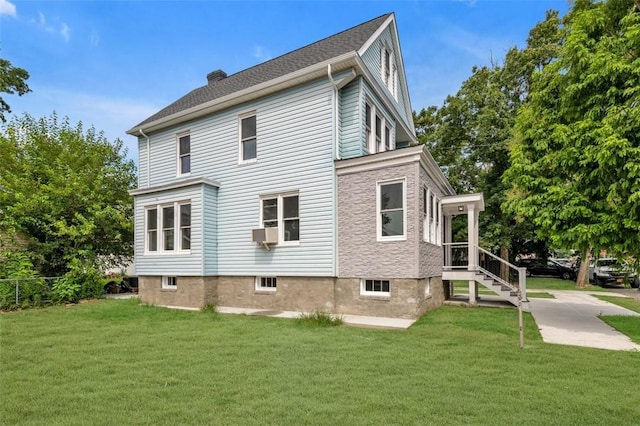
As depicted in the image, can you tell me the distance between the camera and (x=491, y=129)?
23.0m

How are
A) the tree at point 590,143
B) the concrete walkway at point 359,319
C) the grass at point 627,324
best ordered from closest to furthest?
1. the tree at point 590,143
2. the grass at point 627,324
3. the concrete walkway at point 359,319

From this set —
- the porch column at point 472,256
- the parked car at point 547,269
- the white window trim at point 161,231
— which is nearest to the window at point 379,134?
the porch column at point 472,256

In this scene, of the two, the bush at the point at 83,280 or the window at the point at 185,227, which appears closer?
the window at the point at 185,227

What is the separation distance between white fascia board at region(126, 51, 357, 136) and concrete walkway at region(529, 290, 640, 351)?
8.70 m

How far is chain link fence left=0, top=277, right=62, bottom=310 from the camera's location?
→ 11.9m

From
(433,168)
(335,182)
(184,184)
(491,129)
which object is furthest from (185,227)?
(491,129)

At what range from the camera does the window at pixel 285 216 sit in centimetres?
1131

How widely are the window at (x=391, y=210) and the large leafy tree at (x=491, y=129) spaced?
1523cm

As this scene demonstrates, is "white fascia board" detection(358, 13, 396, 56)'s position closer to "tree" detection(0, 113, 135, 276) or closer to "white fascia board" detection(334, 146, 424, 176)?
"white fascia board" detection(334, 146, 424, 176)

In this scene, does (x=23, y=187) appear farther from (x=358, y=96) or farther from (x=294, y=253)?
(x=358, y=96)

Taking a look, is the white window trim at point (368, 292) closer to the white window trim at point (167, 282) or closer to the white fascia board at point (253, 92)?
the white fascia board at point (253, 92)

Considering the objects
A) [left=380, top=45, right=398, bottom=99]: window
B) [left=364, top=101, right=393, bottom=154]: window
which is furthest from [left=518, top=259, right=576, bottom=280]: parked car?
[left=364, top=101, right=393, bottom=154]: window

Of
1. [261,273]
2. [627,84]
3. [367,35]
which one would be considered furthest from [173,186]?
[627,84]

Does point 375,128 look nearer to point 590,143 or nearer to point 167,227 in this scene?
point 590,143
